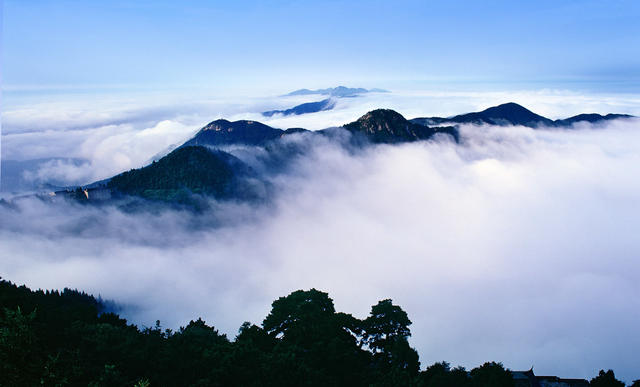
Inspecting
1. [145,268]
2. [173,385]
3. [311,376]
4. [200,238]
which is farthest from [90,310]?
[200,238]

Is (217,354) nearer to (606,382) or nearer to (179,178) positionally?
(606,382)

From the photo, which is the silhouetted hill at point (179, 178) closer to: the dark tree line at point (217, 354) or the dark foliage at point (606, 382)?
the dark tree line at point (217, 354)

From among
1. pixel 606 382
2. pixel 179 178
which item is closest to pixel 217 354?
pixel 606 382

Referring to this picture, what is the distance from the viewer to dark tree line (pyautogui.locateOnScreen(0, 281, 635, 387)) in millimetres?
21333

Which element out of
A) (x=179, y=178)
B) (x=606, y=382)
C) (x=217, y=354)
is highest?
(x=217, y=354)

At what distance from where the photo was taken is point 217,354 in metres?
36.0

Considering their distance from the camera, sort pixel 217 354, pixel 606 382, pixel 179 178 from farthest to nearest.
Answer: pixel 179 178 < pixel 606 382 < pixel 217 354

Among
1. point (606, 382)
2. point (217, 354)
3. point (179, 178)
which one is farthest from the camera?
point (179, 178)

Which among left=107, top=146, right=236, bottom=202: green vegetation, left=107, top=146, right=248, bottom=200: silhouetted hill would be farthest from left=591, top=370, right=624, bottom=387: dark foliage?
left=107, top=146, right=248, bottom=200: silhouetted hill

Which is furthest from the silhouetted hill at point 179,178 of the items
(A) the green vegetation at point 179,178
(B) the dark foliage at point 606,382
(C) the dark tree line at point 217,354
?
(B) the dark foliage at point 606,382

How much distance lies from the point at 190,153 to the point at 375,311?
6347 inches

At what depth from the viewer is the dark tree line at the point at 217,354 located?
21333mm

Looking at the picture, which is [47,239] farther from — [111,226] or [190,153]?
[190,153]

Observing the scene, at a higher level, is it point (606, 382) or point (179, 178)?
point (606, 382)
